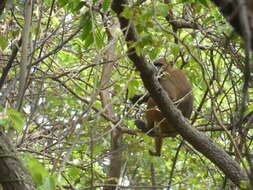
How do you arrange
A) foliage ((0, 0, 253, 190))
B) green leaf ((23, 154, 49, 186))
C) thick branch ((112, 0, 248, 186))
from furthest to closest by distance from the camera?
thick branch ((112, 0, 248, 186)) → foliage ((0, 0, 253, 190)) → green leaf ((23, 154, 49, 186))

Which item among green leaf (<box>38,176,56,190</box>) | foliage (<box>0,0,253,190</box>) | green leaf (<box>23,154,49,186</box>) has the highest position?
foliage (<box>0,0,253,190</box>)

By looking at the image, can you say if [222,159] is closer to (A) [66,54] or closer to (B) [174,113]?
(B) [174,113]

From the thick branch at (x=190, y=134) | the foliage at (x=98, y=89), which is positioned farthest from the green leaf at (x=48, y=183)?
the thick branch at (x=190, y=134)

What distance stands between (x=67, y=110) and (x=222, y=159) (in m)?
1.59

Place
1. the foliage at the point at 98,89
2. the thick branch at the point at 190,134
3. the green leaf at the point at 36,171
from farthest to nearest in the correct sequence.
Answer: the thick branch at the point at 190,134 < the foliage at the point at 98,89 < the green leaf at the point at 36,171

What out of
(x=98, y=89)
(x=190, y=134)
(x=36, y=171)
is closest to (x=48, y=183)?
(x=36, y=171)

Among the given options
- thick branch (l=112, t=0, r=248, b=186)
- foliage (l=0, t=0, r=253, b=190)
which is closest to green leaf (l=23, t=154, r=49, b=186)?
foliage (l=0, t=0, r=253, b=190)

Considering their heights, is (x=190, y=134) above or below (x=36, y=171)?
above

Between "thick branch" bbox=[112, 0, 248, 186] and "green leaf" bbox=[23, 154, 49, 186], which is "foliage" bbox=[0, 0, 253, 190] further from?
"thick branch" bbox=[112, 0, 248, 186]

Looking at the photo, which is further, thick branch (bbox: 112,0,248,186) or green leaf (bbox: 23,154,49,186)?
thick branch (bbox: 112,0,248,186)

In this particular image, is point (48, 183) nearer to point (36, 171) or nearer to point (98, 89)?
point (36, 171)

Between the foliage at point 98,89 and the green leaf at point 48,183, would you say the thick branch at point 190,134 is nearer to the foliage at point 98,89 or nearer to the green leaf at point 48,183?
the foliage at point 98,89

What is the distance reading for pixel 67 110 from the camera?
4.52 metres

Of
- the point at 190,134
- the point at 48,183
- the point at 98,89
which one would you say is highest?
the point at 98,89
